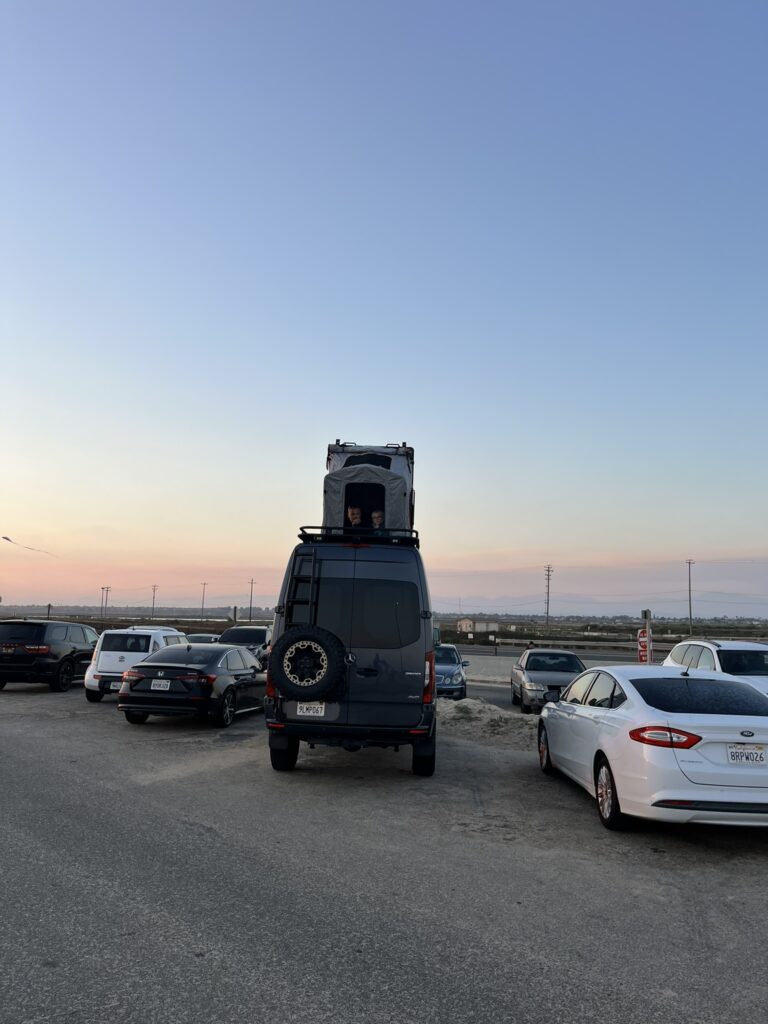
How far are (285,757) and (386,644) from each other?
203cm

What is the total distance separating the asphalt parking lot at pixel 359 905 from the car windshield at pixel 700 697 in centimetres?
114

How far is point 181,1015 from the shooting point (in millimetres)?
3541

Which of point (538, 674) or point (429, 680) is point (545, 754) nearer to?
point (429, 680)

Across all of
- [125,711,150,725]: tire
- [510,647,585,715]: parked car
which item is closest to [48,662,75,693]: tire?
[125,711,150,725]: tire

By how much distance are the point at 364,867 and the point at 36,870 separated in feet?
7.52

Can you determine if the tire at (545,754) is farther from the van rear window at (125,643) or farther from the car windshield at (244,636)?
the car windshield at (244,636)

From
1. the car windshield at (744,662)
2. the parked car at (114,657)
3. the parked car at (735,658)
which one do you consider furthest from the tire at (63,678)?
the car windshield at (744,662)

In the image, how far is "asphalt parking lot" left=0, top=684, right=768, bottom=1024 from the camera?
3.76 m

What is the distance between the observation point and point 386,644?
8844mm

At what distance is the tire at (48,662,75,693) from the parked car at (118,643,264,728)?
6055 mm

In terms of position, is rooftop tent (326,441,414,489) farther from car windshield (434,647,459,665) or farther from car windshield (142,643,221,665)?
car windshield (434,647,459,665)

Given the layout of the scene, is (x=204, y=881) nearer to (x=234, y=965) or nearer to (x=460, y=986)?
(x=234, y=965)

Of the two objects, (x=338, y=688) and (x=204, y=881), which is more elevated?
(x=338, y=688)

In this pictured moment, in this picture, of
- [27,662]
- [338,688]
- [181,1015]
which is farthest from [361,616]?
[27,662]
